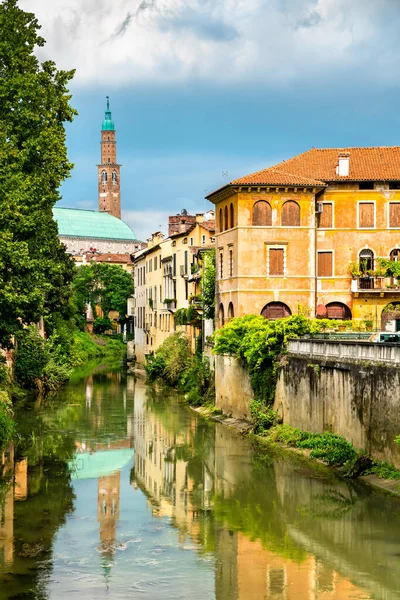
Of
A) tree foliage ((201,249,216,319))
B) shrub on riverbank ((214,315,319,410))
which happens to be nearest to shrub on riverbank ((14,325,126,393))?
tree foliage ((201,249,216,319))

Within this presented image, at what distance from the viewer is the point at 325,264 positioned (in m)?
49.8

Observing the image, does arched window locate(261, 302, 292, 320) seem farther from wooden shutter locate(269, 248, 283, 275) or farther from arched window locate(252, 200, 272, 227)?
arched window locate(252, 200, 272, 227)

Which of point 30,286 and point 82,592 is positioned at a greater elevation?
point 30,286

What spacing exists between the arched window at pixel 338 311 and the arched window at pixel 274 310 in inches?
94.1

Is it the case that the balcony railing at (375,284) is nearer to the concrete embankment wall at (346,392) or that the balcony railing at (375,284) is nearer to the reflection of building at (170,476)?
the concrete embankment wall at (346,392)

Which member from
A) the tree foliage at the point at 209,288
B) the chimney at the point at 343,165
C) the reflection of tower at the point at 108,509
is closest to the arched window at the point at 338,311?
the chimney at the point at 343,165

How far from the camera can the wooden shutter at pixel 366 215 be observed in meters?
49.7

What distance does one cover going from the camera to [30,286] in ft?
113

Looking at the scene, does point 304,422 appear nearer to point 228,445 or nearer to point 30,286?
point 228,445

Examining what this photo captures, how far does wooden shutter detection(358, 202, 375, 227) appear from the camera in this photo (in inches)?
1957

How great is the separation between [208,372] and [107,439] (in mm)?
13494

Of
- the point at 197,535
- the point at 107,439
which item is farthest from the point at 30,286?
the point at 197,535

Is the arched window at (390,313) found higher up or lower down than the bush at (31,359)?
higher up

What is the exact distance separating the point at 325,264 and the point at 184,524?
26.3 m
